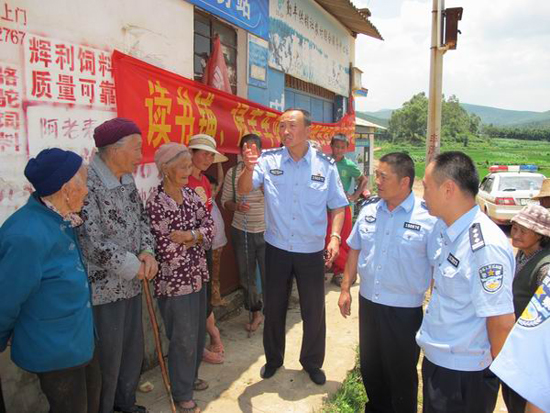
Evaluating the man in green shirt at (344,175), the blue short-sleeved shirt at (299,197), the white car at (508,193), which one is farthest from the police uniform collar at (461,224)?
the white car at (508,193)

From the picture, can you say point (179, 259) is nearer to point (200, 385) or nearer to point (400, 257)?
point (200, 385)

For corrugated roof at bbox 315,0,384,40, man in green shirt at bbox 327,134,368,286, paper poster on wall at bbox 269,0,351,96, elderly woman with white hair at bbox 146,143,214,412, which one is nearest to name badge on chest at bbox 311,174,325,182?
elderly woman with white hair at bbox 146,143,214,412

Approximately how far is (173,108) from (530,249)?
2734mm

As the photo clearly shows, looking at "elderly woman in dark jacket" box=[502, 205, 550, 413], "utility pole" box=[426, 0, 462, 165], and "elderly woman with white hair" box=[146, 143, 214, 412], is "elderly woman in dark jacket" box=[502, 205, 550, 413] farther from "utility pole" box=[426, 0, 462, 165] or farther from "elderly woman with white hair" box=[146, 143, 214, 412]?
"utility pole" box=[426, 0, 462, 165]

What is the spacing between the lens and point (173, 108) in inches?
134

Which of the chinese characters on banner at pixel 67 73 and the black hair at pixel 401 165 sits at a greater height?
the chinese characters on banner at pixel 67 73

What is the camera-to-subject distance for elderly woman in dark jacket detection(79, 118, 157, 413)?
238cm

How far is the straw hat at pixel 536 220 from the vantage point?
2.73m

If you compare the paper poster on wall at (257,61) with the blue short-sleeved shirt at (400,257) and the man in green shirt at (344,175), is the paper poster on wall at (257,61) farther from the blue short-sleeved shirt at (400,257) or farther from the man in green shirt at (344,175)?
the blue short-sleeved shirt at (400,257)

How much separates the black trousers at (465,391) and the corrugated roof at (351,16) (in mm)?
6423

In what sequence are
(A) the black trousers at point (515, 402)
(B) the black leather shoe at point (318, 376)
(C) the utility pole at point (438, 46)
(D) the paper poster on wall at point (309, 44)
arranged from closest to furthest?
(A) the black trousers at point (515, 402) < (B) the black leather shoe at point (318, 376) < (D) the paper poster on wall at point (309, 44) < (C) the utility pole at point (438, 46)

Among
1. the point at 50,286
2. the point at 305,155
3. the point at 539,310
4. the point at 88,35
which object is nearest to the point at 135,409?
the point at 50,286

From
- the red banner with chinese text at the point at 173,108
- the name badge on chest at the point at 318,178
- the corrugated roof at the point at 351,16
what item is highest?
the corrugated roof at the point at 351,16

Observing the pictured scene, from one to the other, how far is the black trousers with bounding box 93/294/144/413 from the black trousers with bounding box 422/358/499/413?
5.78 feet
